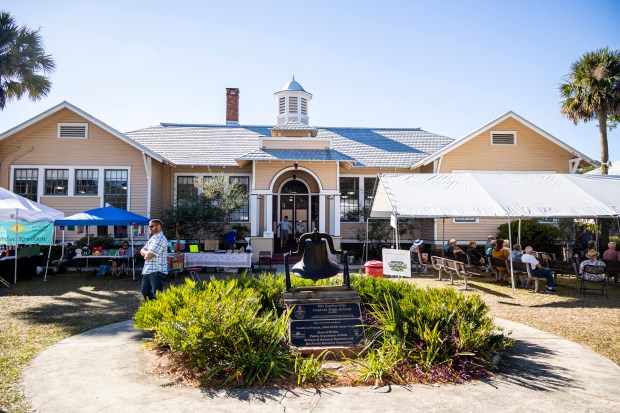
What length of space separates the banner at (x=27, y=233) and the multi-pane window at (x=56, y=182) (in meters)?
5.71

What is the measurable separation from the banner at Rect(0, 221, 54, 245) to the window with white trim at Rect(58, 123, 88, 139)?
21.5 feet

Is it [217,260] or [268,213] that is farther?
[268,213]

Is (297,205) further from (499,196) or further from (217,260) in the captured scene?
(499,196)

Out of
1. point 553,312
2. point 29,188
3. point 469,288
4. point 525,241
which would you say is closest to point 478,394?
point 553,312

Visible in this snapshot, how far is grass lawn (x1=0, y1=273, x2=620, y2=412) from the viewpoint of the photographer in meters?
6.11

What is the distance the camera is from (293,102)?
2577 cm

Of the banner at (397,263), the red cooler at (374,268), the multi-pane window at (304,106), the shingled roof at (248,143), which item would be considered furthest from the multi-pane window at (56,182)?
the banner at (397,263)

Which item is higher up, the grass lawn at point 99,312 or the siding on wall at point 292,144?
the siding on wall at point 292,144

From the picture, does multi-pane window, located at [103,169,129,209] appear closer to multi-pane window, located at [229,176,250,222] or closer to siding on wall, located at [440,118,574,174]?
multi-pane window, located at [229,176,250,222]

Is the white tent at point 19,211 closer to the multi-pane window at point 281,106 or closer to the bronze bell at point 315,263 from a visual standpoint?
the bronze bell at point 315,263

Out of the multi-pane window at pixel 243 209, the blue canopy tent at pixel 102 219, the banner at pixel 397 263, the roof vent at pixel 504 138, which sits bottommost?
the banner at pixel 397 263

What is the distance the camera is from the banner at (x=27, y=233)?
43.2 feet

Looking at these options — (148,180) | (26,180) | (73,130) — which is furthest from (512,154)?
(26,180)

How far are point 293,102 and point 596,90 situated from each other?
52.2 ft
